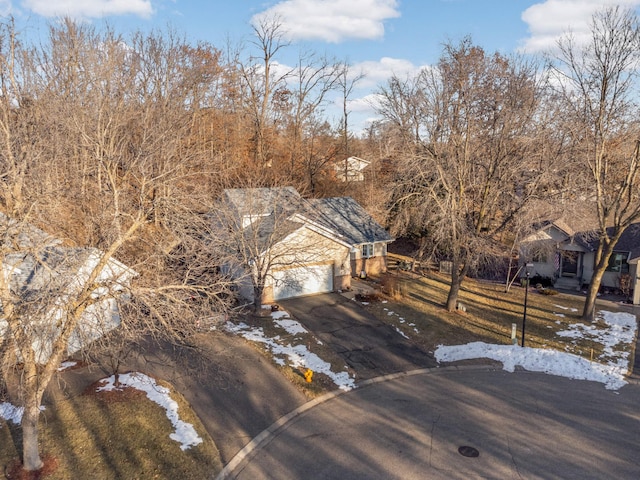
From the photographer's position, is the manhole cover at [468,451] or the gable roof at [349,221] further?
the gable roof at [349,221]

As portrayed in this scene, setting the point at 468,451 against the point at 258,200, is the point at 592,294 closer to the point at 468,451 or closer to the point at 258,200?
the point at 468,451

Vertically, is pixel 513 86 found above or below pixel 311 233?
above

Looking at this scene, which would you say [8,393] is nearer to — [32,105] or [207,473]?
[207,473]

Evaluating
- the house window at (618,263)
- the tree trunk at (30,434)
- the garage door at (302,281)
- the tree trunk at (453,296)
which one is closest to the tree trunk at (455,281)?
the tree trunk at (453,296)

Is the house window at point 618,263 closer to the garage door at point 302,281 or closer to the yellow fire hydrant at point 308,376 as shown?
the garage door at point 302,281

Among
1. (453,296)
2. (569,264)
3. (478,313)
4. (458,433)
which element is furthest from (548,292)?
(458,433)

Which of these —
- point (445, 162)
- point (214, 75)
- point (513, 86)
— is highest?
point (214, 75)

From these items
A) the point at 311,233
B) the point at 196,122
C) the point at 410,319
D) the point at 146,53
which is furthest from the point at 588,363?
the point at 146,53
